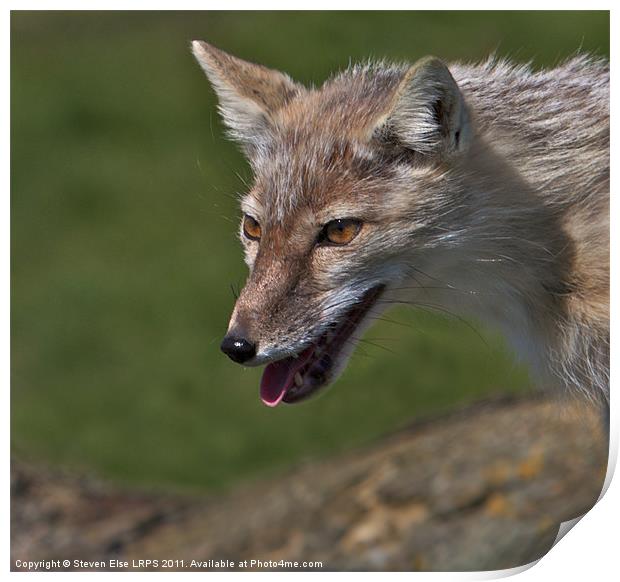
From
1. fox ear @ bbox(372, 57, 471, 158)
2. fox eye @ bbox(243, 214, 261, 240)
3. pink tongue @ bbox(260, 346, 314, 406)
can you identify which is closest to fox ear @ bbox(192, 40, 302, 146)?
fox eye @ bbox(243, 214, 261, 240)

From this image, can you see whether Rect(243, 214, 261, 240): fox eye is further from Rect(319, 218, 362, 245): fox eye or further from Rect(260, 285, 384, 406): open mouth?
Rect(260, 285, 384, 406): open mouth

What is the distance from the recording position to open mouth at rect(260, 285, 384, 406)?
9.35ft

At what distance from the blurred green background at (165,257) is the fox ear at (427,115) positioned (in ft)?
1.97

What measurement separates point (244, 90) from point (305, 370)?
924 millimetres

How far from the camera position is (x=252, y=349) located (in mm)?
2686

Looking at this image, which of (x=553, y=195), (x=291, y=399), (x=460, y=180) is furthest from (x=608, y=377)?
(x=291, y=399)

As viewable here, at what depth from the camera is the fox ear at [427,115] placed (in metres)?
2.68

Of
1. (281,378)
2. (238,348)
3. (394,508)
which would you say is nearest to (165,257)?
(394,508)

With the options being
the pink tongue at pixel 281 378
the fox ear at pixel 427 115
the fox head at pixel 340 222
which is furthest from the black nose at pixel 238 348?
the fox ear at pixel 427 115

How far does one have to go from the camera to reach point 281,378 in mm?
2859

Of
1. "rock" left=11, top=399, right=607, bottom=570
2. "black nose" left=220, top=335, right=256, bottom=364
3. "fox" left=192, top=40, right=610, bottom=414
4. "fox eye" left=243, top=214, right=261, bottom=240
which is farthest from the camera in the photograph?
"rock" left=11, top=399, right=607, bottom=570

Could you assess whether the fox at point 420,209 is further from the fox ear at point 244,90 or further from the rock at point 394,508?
the rock at point 394,508

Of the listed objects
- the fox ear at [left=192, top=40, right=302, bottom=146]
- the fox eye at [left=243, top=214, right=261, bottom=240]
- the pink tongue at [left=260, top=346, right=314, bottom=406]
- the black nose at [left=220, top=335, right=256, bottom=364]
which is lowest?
the pink tongue at [left=260, top=346, right=314, bottom=406]

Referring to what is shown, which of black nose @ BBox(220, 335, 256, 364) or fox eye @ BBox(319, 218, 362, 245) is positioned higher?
fox eye @ BBox(319, 218, 362, 245)
